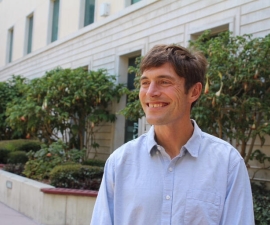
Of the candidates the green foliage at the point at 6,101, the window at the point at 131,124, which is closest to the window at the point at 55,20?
the green foliage at the point at 6,101

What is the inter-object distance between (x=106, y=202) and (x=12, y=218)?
738 centimetres

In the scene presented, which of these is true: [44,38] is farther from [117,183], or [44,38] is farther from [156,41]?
[117,183]

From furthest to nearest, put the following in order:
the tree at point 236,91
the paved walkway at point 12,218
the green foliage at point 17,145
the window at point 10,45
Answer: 1. the window at point 10,45
2. the green foliage at point 17,145
3. the paved walkway at point 12,218
4. the tree at point 236,91

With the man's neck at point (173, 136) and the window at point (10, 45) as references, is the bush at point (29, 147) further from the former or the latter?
the man's neck at point (173, 136)

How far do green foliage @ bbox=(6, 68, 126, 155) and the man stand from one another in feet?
34.0

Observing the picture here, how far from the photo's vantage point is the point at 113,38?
14523 millimetres

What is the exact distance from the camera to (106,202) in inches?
84.1

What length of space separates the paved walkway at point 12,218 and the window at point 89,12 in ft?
27.9

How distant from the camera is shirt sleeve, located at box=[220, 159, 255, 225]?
6.46ft

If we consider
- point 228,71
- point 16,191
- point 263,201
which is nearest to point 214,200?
point 263,201

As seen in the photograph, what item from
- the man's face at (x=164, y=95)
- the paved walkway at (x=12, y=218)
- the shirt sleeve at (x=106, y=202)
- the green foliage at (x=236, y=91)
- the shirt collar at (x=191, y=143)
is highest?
the green foliage at (x=236, y=91)

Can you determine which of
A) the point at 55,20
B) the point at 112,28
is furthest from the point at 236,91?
the point at 55,20

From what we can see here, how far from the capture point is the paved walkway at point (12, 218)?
852 centimetres

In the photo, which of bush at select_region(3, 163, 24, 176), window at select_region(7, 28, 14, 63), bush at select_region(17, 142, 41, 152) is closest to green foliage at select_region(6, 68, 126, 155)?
bush at select_region(3, 163, 24, 176)
